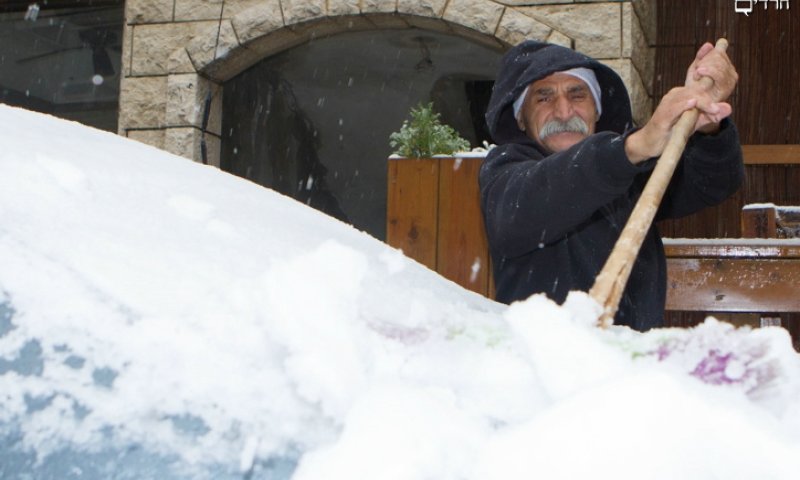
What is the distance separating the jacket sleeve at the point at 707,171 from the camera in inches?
95.2

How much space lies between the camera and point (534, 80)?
2818 millimetres

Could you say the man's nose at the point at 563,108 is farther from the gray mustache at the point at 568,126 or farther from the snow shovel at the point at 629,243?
the snow shovel at the point at 629,243

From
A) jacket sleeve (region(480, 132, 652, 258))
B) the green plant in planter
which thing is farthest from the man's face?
the green plant in planter

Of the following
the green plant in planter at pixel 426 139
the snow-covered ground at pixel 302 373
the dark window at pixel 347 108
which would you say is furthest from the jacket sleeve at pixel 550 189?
A: the dark window at pixel 347 108

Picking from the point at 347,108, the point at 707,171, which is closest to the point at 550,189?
the point at 707,171

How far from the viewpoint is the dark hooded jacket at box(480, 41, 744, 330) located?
7.16 ft

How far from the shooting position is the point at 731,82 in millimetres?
2195

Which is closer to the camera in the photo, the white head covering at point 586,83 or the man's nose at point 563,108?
the man's nose at point 563,108

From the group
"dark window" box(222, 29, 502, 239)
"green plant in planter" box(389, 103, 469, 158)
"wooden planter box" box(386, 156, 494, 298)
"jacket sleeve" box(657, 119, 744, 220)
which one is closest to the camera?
"jacket sleeve" box(657, 119, 744, 220)

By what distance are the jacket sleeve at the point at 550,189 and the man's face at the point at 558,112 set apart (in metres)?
0.21

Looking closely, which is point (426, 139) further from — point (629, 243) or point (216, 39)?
point (629, 243)

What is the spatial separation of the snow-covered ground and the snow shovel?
18cm

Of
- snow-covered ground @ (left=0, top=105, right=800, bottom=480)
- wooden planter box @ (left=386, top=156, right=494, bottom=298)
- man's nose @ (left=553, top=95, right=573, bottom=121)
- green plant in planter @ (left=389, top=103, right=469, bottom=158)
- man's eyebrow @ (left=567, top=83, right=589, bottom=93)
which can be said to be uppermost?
man's eyebrow @ (left=567, top=83, right=589, bottom=93)

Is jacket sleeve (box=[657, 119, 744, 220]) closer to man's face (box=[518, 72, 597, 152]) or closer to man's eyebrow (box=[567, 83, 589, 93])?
man's face (box=[518, 72, 597, 152])
